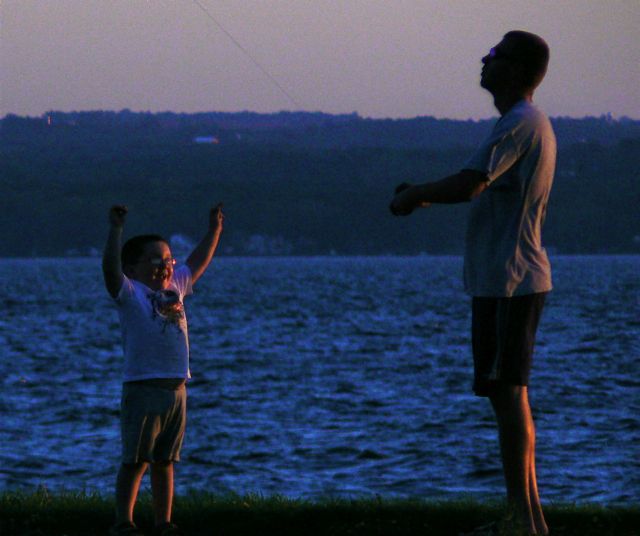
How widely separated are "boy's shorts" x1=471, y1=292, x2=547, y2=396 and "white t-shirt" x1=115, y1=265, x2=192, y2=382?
139 cm

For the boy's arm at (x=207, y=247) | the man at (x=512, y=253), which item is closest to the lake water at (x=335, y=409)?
the boy's arm at (x=207, y=247)

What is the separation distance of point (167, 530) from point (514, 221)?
2.15m

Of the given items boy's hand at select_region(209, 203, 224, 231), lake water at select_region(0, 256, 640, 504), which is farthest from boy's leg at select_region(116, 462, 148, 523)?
lake water at select_region(0, 256, 640, 504)

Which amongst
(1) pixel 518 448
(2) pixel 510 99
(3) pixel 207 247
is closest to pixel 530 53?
(2) pixel 510 99

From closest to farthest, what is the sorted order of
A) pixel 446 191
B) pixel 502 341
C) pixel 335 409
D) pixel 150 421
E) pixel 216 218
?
pixel 446 191 < pixel 502 341 < pixel 150 421 < pixel 216 218 < pixel 335 409

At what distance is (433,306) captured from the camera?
8631 cm

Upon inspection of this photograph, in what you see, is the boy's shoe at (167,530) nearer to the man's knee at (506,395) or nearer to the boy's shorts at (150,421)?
the boy's shorts at (150,421)

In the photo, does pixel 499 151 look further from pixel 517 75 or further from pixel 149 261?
pixel 149 261

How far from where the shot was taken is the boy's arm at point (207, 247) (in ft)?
20.1

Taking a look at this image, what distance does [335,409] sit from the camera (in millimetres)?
27375

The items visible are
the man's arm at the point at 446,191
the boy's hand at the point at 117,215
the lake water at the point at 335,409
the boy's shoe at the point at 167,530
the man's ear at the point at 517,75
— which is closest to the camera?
the man's arm at the point at 446,191

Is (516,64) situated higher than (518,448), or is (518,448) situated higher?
(516,64)

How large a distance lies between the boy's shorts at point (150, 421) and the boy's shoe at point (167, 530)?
1.02ft

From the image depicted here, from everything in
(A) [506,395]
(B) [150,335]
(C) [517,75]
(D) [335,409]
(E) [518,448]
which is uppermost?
(C) [517,75]
